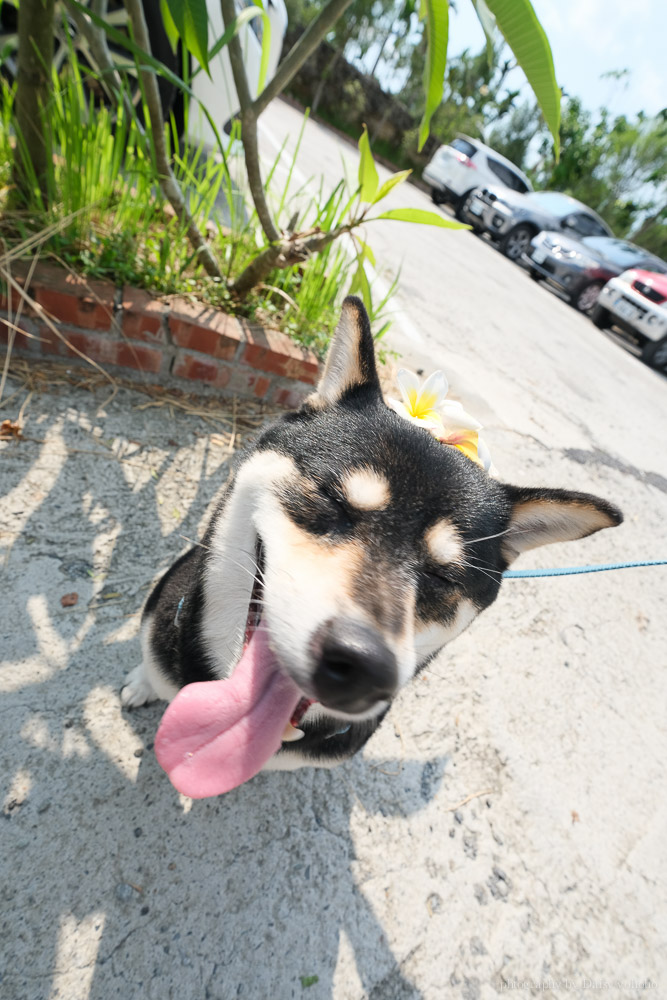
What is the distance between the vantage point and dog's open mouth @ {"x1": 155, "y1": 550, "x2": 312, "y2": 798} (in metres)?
1.16

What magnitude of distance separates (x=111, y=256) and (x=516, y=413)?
343 centimetres

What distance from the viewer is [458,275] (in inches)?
291

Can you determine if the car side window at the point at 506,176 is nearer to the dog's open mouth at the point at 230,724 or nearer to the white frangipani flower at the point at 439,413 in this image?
the white frangipani flower at the point at 439,413

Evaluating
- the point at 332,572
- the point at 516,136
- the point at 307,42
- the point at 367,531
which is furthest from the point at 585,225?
the point at 516,136

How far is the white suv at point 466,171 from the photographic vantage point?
13164 mm

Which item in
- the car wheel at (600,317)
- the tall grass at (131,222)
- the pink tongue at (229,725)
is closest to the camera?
the pink tongue at (229,725)

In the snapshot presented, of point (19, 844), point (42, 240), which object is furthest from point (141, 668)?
point (42, 240)

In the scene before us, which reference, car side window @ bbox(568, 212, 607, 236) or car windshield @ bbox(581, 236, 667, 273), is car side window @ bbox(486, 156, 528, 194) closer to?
car side window @ bbox(568, 212, 607, 236)

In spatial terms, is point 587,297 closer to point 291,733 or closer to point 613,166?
point 291,733

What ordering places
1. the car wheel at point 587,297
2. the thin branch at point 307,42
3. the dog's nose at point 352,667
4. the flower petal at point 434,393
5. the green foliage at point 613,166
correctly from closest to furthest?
the dog's nose at point 352,667, the flower petal at point 434,393, the thin branch at point 307,42, the car wheel at point 587,297, the green foliage at point 613,166

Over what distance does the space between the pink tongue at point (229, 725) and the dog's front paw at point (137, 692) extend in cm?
50

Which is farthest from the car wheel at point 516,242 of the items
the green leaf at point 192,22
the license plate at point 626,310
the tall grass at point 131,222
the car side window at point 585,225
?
the green leaf at point 192,22

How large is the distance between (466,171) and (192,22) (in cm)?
1418

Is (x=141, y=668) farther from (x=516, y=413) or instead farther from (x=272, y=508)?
(x=516, y=413)
